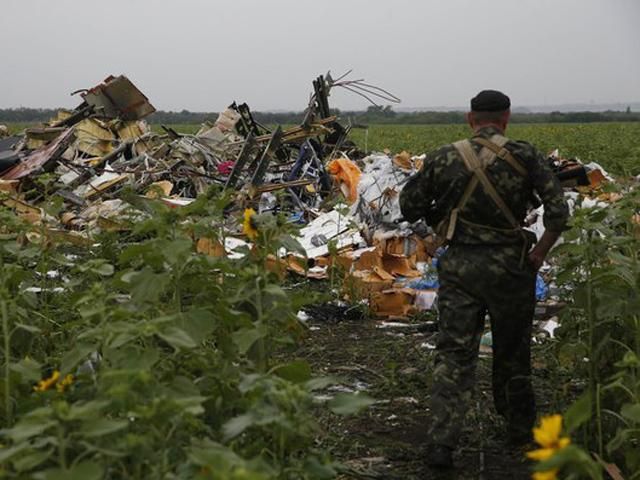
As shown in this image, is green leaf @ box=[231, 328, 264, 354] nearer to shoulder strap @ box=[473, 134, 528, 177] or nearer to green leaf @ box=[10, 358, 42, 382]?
green leaf @ box=[10, 358, 42, 382]

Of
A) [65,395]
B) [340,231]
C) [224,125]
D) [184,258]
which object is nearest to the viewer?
[65,395]

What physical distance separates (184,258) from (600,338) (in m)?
2.07

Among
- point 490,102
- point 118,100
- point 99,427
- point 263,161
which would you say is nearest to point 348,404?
point 99,427

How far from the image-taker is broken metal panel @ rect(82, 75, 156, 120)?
51.4 feet

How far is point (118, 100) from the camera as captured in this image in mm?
15820

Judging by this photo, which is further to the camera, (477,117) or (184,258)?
(477,117)

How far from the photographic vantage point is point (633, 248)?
423 centimetres

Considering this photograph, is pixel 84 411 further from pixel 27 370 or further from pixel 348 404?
pixel 27 370

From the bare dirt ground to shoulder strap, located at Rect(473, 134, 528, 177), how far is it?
4.19 feet

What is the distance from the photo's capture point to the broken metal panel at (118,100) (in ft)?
51.4

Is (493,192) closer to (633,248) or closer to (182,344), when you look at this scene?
(633,248)

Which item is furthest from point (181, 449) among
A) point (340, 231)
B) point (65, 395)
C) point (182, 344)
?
point (340, 231)

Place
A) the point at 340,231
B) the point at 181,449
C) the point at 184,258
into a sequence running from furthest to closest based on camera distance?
the point at 340,231
the point at 184,258
the point at 181,449

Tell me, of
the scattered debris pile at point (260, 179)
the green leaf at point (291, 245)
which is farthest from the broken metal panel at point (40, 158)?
the green leaf at point (291, 245)
